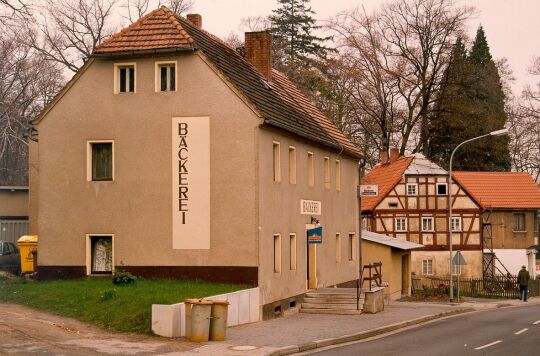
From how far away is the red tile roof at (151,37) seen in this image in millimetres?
27828

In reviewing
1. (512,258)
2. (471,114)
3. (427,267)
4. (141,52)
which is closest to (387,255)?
(427,267)

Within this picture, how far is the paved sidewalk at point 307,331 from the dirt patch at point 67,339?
1.14 m

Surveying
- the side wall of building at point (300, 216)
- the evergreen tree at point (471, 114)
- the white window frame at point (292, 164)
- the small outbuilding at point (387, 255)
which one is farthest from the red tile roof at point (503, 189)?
the white window frame at point (292, 164)

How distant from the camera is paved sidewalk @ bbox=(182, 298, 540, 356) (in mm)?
19812

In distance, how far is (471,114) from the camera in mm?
66750

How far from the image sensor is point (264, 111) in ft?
91.5

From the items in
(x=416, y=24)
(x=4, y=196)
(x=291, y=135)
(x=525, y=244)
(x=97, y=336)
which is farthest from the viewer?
(x=525, y=244)

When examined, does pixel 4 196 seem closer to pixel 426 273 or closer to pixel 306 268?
pixel 306 268

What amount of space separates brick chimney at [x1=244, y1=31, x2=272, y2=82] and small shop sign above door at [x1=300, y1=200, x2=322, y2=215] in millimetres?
5317

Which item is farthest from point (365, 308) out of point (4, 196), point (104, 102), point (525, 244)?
point (525, 244)

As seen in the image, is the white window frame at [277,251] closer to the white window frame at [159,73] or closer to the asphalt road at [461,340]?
the asphalt road at [461,340]

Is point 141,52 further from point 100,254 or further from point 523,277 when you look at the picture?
point 523,277

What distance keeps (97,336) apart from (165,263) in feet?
22.7

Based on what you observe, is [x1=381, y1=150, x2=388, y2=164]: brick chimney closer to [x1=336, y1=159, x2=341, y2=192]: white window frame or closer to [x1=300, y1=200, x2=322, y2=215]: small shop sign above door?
[x1=336, y1=159, x2=341, y2=192]: white window frame
